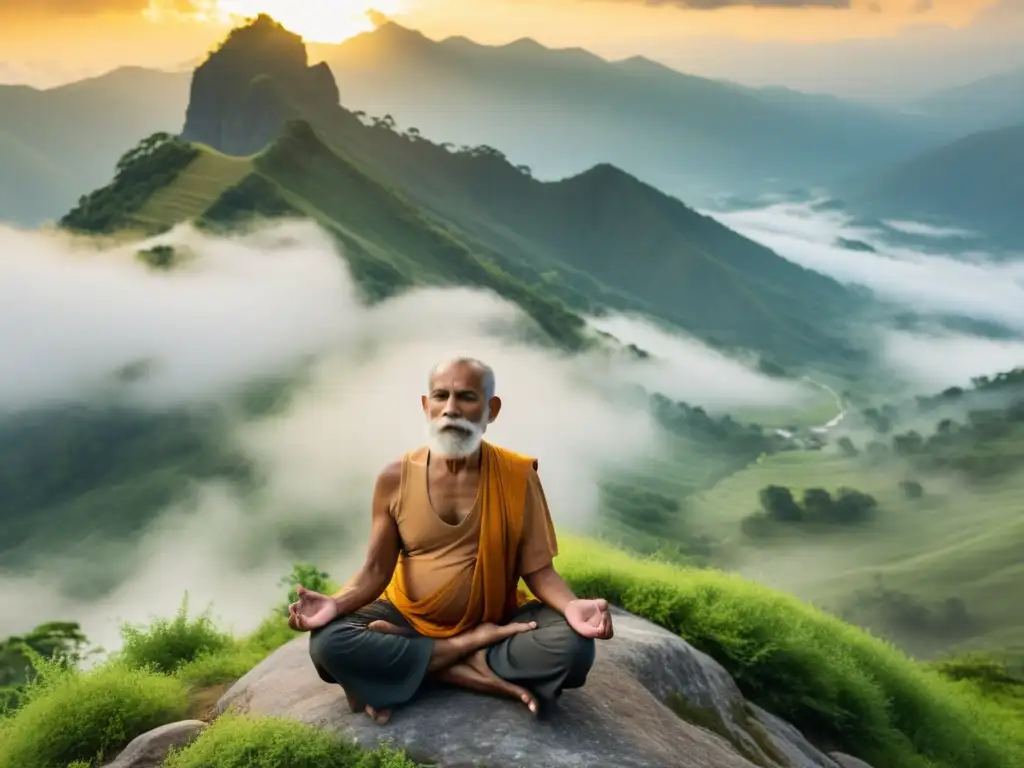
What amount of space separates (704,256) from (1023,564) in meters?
22.7

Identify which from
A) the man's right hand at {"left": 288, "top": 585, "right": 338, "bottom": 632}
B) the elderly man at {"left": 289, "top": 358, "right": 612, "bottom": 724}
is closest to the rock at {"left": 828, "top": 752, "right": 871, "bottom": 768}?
the elderly man at {"left": 289, "top": 358, "right": 612, "bottom": 724}

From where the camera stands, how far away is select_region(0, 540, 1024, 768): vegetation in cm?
441

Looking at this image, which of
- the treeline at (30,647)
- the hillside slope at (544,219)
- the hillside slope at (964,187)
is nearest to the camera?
the treeline at (30,647)

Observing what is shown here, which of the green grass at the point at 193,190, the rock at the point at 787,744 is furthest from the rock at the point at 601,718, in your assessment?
the green grass at the point at 193,190

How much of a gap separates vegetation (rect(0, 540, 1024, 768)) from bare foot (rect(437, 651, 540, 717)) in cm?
62

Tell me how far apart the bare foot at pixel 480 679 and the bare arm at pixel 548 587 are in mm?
332

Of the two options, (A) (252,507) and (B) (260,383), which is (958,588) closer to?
(A) (252,507)

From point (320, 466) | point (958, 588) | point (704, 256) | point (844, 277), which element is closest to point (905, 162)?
point (844, 277)

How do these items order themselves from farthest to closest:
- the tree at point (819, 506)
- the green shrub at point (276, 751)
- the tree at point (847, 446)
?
the tree at point (847, 446)
the tree at point (819, 506)
the green shrub at point (276, 751)

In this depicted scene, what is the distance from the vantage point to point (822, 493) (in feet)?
81.7

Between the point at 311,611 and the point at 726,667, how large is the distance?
3.12 meters

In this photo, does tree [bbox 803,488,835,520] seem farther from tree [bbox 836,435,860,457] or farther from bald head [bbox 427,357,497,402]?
bald head [bbox 427,357,497,402]

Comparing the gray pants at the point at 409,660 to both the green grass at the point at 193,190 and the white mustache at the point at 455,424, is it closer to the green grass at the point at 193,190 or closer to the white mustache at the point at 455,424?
the white mustache at the point at 455,424

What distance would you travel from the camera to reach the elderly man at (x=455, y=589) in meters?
3.64
